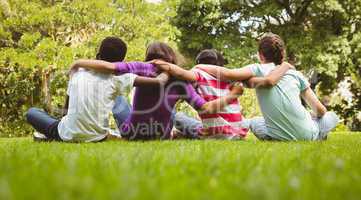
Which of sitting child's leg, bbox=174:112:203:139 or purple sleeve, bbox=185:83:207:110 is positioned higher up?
purple sleeve, bbox=185:83:207:110

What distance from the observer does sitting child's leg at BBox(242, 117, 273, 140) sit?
5480 mm

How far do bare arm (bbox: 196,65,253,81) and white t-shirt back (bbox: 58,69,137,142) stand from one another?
3.15 feet

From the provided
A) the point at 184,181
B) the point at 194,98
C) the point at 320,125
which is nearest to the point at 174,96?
the point at 194,98

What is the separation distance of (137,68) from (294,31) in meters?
17.0

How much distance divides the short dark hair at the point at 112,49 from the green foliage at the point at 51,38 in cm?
677

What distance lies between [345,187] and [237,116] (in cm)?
417

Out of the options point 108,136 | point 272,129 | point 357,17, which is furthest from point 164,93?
point 357,17

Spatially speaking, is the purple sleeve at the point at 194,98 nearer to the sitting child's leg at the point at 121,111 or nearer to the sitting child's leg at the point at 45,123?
the sitting child's leg at the point at 121,111

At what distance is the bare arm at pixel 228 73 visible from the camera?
4.96m

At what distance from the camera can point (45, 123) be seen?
5.41m

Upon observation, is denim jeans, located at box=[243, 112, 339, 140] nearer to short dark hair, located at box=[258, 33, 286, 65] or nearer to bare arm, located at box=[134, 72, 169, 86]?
short dark hair, located at box=[258, 33, 286, 65]

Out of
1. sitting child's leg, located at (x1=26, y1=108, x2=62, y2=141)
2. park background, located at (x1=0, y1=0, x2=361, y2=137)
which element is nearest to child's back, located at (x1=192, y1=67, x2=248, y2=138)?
sitting child's leg, located at (x1=26, y1=108, x2=62, y2=141)

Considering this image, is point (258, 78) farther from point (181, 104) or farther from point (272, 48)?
point (181, 104)

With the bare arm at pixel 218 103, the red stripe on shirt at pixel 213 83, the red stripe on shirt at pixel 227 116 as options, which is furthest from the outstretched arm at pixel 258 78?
the red stripe on shirt at pixel 227 116
